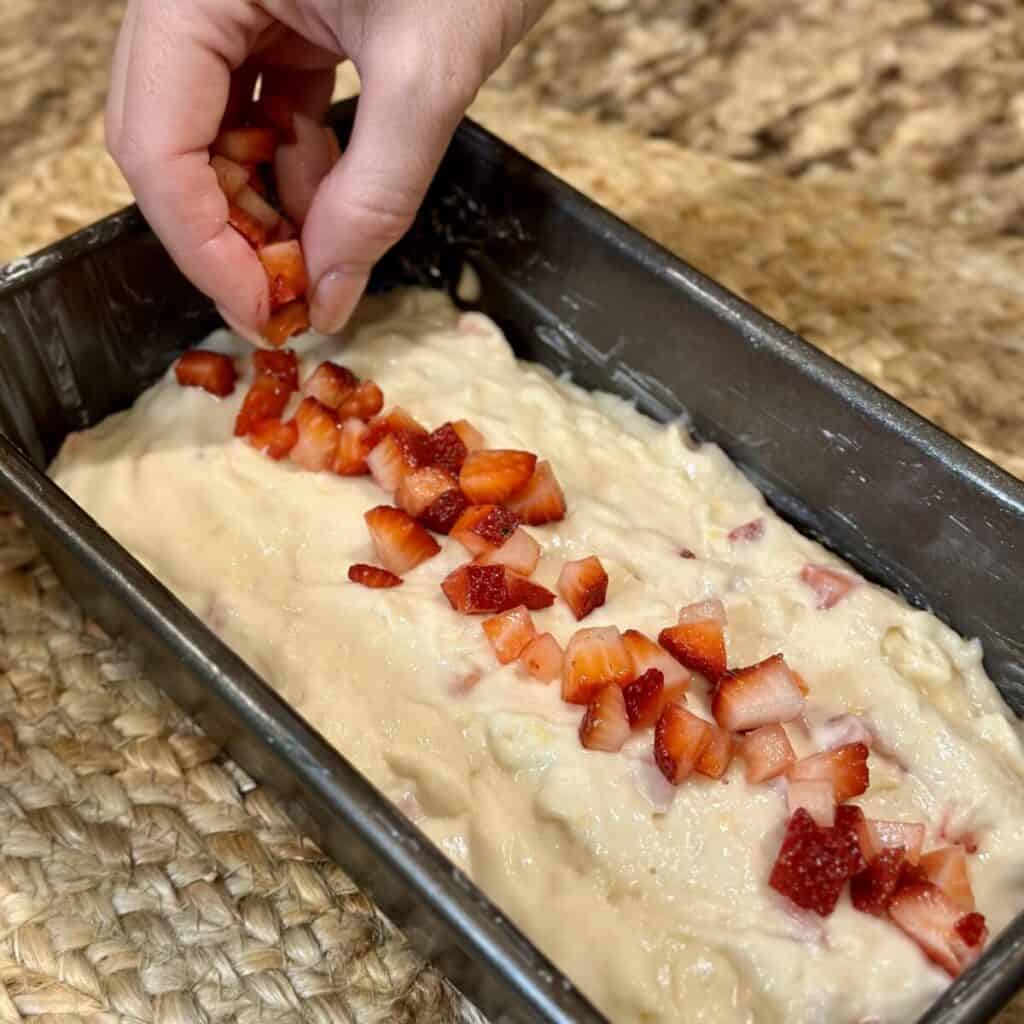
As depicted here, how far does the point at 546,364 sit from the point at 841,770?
90 centimetres

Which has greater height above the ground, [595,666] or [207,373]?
[207,373]

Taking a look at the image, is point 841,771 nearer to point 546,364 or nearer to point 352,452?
point 352,452

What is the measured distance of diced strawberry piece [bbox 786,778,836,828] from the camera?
1530 mm

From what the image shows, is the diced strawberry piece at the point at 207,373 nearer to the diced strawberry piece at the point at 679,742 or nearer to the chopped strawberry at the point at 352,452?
the chopped strawberry at the point at 352,452

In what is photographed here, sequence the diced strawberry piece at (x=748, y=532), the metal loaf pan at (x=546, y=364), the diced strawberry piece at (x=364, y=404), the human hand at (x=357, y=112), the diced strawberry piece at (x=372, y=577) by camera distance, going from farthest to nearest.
Answer: the diced strawberry piece at (x=364, y=404), the diced strawberry piece at (x=748, y=532), the diced strawberry piece at (x=372, y=577), the human hand at (x=357, y=112), the metal loaf pan at (x=546, y=364)

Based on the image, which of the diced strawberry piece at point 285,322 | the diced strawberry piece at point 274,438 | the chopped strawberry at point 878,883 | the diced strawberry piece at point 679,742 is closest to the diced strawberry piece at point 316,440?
the diced strawberry piece at point 274,438

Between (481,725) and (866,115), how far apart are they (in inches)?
69.7

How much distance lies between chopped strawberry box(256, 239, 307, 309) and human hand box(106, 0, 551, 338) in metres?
0.01

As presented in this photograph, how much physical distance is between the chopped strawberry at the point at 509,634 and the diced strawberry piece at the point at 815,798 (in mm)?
359

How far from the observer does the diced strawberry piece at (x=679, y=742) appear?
1.56 m

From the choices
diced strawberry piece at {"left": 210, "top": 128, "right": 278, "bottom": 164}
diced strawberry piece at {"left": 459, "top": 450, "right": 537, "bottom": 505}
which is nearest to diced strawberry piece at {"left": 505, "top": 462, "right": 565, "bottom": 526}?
diced strawberry piece at {"left": 459, "top": 450, "right": 537, "bottom": 505}

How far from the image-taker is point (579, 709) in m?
1.65

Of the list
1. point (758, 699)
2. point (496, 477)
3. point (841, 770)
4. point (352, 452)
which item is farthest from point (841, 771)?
point (352, 452)

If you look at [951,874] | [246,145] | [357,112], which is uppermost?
[357,112]
